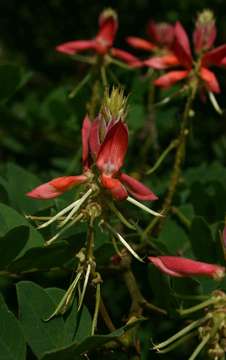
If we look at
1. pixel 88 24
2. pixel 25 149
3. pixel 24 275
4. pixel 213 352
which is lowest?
pixel 213 352

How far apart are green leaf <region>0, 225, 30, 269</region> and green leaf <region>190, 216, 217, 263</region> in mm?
277

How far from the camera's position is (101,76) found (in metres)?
1.45

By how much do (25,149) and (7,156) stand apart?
0.19 meters

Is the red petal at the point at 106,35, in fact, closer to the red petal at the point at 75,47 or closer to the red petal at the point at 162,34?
the red petal at the point at 75,47

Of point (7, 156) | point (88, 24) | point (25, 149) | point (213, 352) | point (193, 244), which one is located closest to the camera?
point (213, 352)

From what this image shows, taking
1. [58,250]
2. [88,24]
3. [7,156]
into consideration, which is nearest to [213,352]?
[58,250]

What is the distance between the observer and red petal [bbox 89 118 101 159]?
89cm

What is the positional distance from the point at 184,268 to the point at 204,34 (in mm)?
563

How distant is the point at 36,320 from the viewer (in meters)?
0.87

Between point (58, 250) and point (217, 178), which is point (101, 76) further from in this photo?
point (58, 250)

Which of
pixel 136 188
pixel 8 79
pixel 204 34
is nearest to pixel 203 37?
pixel 204 34

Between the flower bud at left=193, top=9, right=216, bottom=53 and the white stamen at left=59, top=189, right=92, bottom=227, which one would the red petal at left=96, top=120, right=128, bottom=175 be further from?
the flower bud at left=193, top=9, right=216, bottom=53

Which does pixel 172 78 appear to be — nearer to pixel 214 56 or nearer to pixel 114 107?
pixel 214 56

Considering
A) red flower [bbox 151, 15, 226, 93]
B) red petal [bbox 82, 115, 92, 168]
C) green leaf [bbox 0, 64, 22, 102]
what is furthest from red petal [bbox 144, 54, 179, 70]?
red petal [bbox 82, 115, 92, 168]
